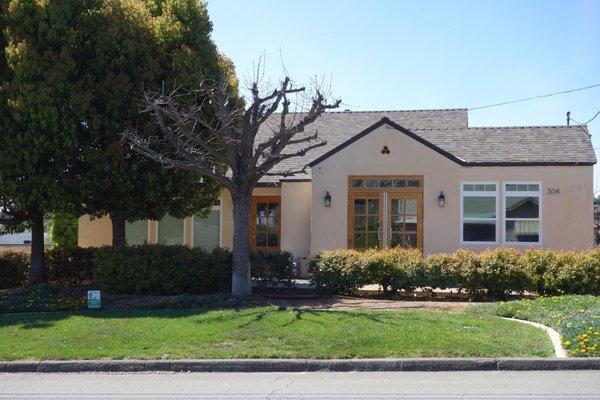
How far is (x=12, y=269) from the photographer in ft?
59.6

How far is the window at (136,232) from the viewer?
21.8 m

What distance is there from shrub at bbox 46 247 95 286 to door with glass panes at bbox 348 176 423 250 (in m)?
7.06

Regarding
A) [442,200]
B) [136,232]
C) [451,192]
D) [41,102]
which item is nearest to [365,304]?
[442,200]

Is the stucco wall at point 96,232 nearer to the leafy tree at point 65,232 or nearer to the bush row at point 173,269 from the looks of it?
the leafy tree at point 65,232

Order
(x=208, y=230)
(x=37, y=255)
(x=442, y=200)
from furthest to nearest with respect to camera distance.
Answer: (x=208, y=230) < (x=442, y=200) < (x=37, y=255)

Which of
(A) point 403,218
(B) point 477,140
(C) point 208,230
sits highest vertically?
(B) point 477,140

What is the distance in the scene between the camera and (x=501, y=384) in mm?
8188

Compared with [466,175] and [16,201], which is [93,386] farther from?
[466,175]

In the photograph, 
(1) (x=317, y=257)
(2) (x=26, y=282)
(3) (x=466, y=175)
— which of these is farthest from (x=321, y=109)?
(2) (x=26, y=282)

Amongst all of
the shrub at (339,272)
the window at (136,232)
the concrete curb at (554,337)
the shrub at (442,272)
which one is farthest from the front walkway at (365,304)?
the window at (136,232)

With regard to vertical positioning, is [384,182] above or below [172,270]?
above

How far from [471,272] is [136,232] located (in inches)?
455

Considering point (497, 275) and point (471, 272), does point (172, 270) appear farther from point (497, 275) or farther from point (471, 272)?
point (497, 275)

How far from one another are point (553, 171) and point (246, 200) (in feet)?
29.0
